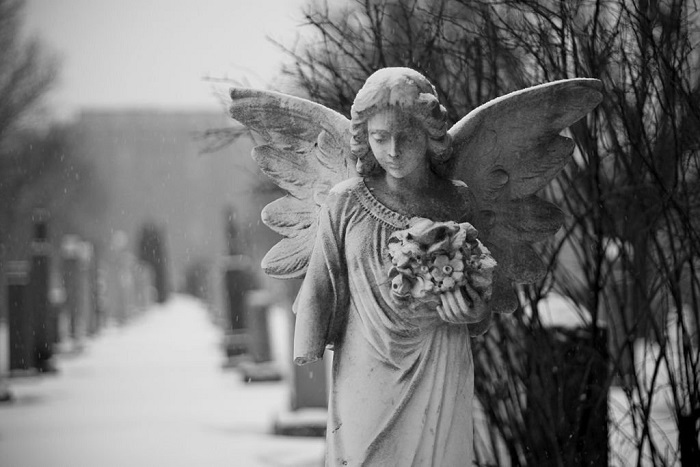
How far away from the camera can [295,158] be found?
14.1 feet

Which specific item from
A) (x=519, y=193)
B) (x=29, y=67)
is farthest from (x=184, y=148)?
(x=519, y=193)

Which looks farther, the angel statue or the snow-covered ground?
the snow-covered ground

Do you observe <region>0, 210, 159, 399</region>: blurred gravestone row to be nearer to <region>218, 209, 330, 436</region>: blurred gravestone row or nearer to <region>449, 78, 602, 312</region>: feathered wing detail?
<region>218, 209, 330, 436</region>: blurred gravestone row

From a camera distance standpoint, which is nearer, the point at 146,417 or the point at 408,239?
the point at 408,239

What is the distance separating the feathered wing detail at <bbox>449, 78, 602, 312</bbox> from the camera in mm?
4059

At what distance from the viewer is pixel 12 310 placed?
19281mm

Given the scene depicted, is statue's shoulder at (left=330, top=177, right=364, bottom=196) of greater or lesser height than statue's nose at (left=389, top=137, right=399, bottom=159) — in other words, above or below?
below

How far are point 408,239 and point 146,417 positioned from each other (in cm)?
1135

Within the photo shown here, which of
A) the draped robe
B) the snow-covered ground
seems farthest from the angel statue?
the snow-covered ground

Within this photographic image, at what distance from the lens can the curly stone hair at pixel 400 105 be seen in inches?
148

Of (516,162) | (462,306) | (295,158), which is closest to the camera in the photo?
(462,306)

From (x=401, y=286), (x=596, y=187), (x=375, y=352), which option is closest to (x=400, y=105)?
(x=401, y=286)

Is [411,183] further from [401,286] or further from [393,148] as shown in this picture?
[401,286]

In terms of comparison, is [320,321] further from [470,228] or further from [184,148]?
[184,148]
